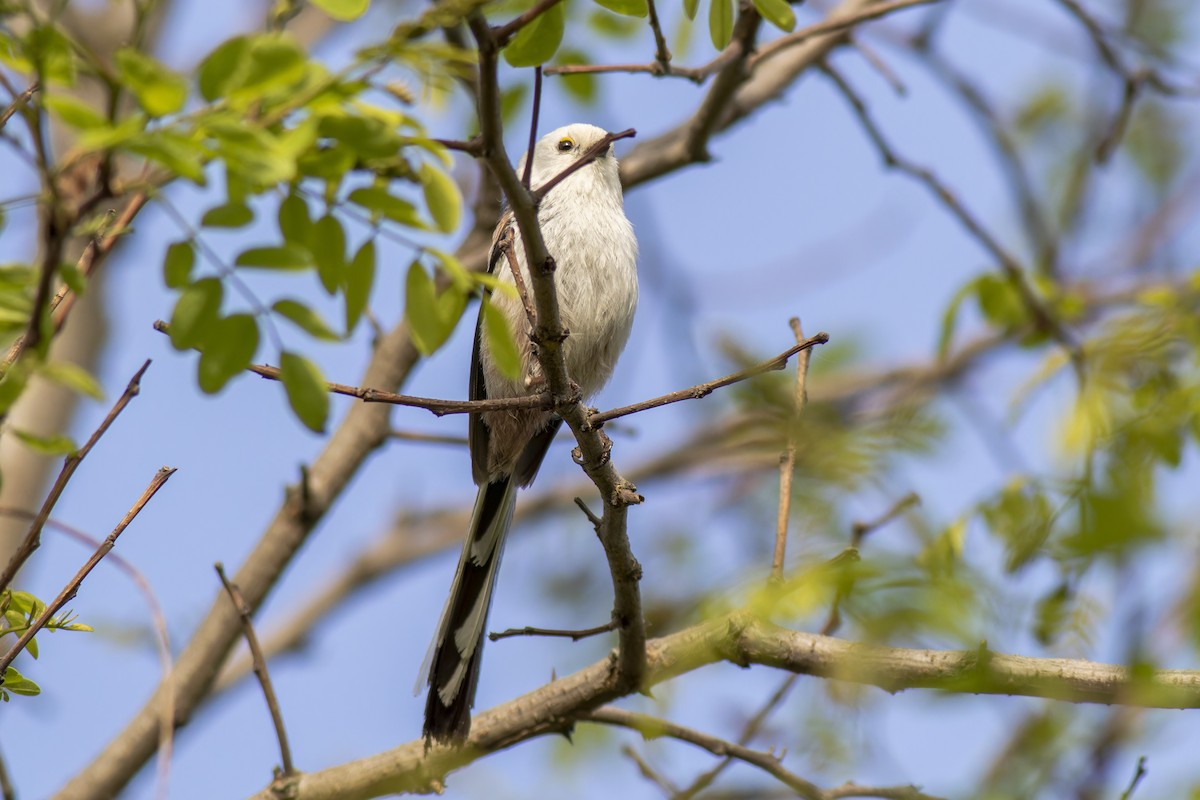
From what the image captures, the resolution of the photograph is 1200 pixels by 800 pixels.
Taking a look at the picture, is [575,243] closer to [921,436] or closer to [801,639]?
[801,639]

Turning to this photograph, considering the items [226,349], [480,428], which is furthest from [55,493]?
[480,428]

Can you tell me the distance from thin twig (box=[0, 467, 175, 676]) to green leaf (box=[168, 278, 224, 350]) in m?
0.72

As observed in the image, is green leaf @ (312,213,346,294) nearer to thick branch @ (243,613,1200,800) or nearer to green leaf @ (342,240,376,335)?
green leaf @ (342,240,376,335)

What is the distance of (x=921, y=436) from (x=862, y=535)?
128 centimetres


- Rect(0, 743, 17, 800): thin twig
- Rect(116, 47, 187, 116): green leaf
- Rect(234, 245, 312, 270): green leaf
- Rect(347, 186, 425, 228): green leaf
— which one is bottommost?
Rect(0, 743, 17, 800): thin twig

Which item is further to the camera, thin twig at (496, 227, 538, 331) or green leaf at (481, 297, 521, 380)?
thin twig at (496, 227, 538, 331)

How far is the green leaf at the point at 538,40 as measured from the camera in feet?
6.73

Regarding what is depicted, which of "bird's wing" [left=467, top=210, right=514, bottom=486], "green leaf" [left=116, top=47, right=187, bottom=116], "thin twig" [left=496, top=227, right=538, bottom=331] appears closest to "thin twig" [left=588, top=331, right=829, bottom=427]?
"thin twig" [left=496, top=227, right=538, bottom=331]

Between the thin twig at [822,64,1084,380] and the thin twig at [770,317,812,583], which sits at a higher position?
the thin twig at [822,64,1084,380]

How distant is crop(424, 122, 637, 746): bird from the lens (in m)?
3.88

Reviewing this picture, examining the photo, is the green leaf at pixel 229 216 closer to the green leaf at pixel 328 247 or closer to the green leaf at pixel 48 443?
the green leaf at pixel 328 247

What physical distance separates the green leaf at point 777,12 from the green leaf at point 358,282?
104 centimetres

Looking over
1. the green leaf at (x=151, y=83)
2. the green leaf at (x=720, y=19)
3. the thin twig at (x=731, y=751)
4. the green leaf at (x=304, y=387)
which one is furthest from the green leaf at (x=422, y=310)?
the thin twig at (x=731, y=751)

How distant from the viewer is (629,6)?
214cm
